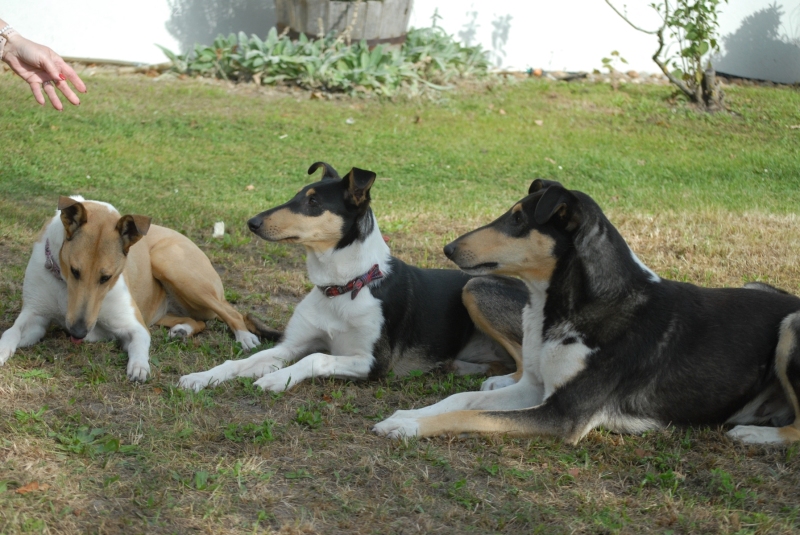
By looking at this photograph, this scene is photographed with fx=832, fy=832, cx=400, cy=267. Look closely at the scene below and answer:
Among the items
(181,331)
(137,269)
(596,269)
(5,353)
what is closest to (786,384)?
(596,269)

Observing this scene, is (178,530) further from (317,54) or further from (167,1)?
(167,1)

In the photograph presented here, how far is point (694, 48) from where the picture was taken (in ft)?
40.3

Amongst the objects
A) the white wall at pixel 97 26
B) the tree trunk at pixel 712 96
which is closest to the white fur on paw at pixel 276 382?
the white wall at pixel 97 26

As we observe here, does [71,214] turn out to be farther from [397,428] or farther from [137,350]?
[397,428]

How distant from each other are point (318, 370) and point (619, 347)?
5.85 ft

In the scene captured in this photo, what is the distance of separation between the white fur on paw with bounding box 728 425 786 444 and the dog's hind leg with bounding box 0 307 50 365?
418 cm

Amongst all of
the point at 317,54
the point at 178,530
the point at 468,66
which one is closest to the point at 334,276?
the point at 178,530

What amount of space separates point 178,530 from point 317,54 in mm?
10556

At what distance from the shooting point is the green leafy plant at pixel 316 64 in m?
12.9

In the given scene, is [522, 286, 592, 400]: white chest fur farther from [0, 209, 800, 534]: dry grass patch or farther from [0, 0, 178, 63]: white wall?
[0, 0, 178, 63]: white wall

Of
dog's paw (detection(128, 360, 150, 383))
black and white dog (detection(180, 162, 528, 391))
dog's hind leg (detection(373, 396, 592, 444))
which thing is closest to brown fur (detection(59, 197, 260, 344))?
dog's paw (detection(128, 360, 150, 383))

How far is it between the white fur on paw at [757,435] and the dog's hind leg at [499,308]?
1.37 meters

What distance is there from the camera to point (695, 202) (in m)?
9.73

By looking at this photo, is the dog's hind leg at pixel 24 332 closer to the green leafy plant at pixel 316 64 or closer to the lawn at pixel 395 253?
the lawn at pixel 395 253
